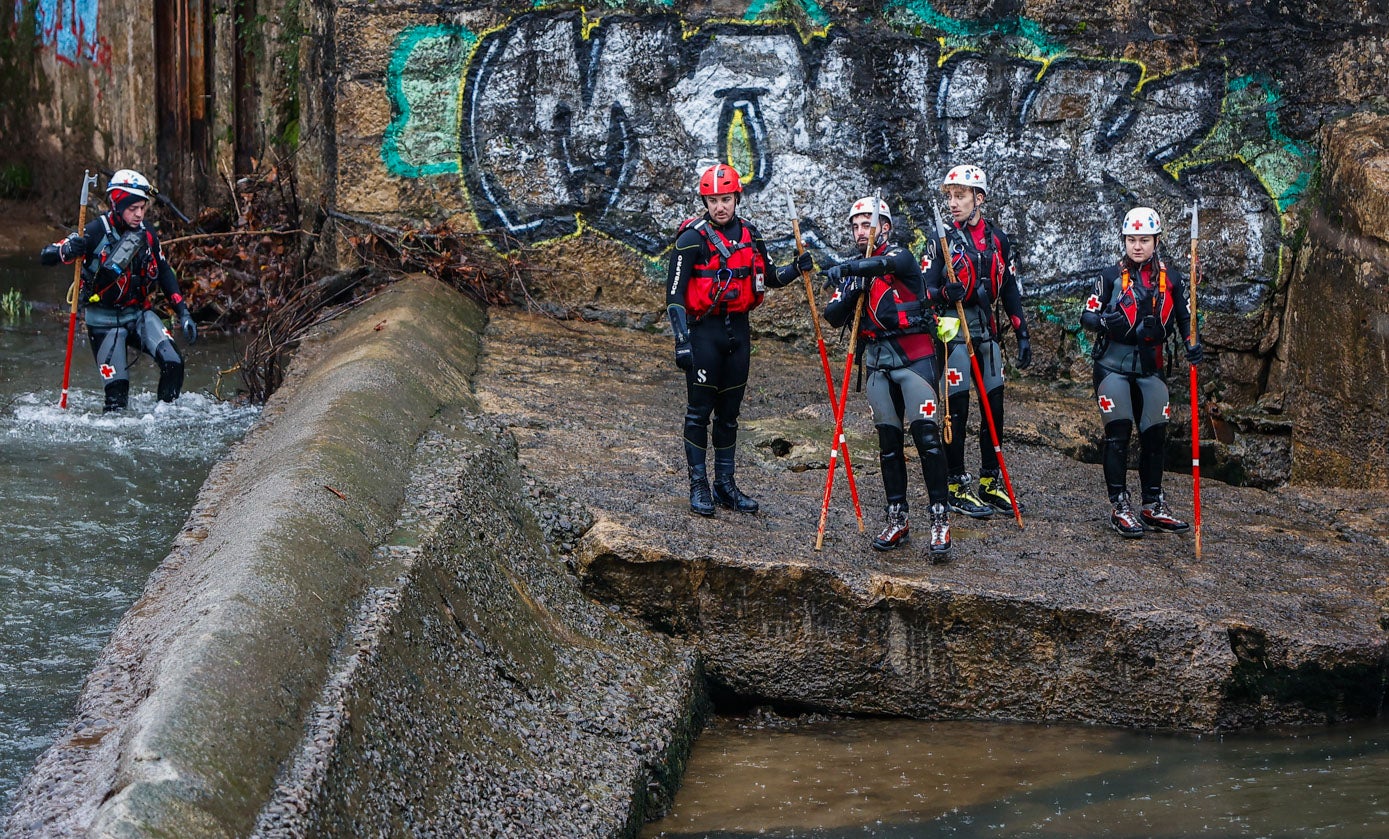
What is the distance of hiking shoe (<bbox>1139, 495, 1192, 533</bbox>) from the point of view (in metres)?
7.59

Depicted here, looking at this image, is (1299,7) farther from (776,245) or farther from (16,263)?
(16,263)

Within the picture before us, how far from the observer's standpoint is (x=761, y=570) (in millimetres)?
6473

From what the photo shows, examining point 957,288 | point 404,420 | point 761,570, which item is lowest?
point 761,570

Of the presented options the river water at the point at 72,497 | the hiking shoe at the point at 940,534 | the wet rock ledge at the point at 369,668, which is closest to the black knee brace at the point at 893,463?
the hiking shoe at the point at 940,534

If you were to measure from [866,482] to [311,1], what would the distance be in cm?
619

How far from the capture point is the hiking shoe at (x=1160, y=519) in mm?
7586

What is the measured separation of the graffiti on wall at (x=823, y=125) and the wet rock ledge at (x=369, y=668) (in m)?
3.97

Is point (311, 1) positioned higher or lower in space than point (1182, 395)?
higher

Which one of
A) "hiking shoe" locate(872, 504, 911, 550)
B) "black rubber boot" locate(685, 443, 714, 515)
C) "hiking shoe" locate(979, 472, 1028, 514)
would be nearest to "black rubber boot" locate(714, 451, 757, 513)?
"black rubber boot" locate(685, 443, 714, 515)

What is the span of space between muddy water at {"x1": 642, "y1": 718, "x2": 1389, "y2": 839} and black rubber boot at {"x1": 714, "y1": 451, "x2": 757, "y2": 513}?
1136mm

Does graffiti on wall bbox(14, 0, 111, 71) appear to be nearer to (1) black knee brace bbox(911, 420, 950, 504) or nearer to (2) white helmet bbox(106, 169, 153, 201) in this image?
(2) white helmet bbox(106, 169, 153, 201)

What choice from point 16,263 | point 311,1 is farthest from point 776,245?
point 16,263

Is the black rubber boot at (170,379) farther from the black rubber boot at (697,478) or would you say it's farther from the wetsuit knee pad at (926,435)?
the wetsuit knee pad at (926,435)

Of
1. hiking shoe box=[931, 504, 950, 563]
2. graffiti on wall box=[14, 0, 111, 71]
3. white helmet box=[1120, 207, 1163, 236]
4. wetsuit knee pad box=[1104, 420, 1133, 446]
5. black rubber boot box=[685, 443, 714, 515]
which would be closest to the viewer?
hiking shoe box=[931, 504, 950, 563]
